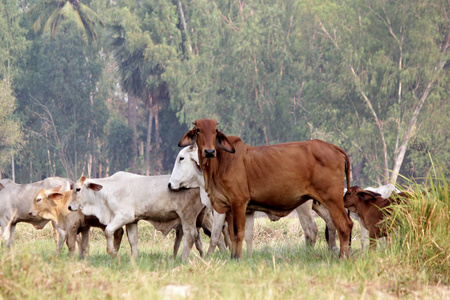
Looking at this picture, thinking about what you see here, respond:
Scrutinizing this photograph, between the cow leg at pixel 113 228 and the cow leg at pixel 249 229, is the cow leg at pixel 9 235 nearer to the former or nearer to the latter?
the cow leg at pixel 113 228

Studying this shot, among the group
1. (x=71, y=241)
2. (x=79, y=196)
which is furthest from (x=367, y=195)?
(x=71, y=241)

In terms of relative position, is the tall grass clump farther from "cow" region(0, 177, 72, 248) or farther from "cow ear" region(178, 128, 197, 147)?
"cow" region(0, 177, 72, 248)

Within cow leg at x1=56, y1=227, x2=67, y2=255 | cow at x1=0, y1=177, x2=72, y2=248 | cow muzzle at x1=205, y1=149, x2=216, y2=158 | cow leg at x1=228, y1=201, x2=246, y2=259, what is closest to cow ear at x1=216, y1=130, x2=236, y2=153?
cow muzzle at x1=205, y1=149, x2=216, y2=158

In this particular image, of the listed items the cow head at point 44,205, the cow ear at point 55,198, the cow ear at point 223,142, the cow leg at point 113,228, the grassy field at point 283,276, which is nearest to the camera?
the grassy field at point 283,276

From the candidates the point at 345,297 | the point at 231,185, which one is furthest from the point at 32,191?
the point at 345,297

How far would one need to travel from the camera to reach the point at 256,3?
3884 cm

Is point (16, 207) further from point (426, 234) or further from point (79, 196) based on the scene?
point (426, 234)

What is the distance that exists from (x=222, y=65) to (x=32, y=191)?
Result: 88.8 feet

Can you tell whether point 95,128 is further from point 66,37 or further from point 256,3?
point 256,3

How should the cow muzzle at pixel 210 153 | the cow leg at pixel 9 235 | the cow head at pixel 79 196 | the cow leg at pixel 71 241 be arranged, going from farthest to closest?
the cow leg at pixel 9 235
the cow leg at pixel 71 241
the cow head at pixel 79 196
the cow muzzle at pixel 210 153

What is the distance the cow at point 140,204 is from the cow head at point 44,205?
910 mm

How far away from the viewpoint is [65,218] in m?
10.2

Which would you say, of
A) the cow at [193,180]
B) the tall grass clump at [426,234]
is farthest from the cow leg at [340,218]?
the cow at [193,180]

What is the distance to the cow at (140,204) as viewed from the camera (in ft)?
30.6
